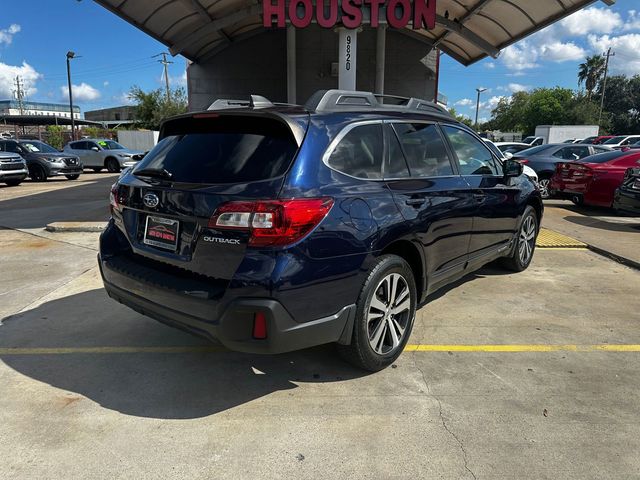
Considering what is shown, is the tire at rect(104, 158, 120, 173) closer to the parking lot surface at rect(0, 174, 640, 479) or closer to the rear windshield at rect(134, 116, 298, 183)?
the parking lot surface at rect(0, 174, 640, 479)

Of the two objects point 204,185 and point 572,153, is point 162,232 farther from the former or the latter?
point 572,153

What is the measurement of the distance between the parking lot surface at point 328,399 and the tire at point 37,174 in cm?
1672

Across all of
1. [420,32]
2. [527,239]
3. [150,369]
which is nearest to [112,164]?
[420,32]

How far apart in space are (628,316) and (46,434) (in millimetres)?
4900

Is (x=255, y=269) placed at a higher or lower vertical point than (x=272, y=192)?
lower

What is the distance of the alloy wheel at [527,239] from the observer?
573 cm

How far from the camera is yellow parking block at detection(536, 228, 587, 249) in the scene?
741cm

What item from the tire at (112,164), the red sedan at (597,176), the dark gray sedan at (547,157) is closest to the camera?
the red sedan at (597,176)

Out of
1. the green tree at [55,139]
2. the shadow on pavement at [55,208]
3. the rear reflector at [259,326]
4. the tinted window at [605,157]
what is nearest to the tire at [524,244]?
the rear reflector at [259,326]

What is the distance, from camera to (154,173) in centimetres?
327

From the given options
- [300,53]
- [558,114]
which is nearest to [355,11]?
[300,53]

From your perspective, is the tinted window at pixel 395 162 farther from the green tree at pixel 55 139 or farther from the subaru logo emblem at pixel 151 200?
the green tree at pixel 55 139

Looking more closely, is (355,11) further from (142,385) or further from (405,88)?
(142,385)

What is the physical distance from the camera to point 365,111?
3531mm
